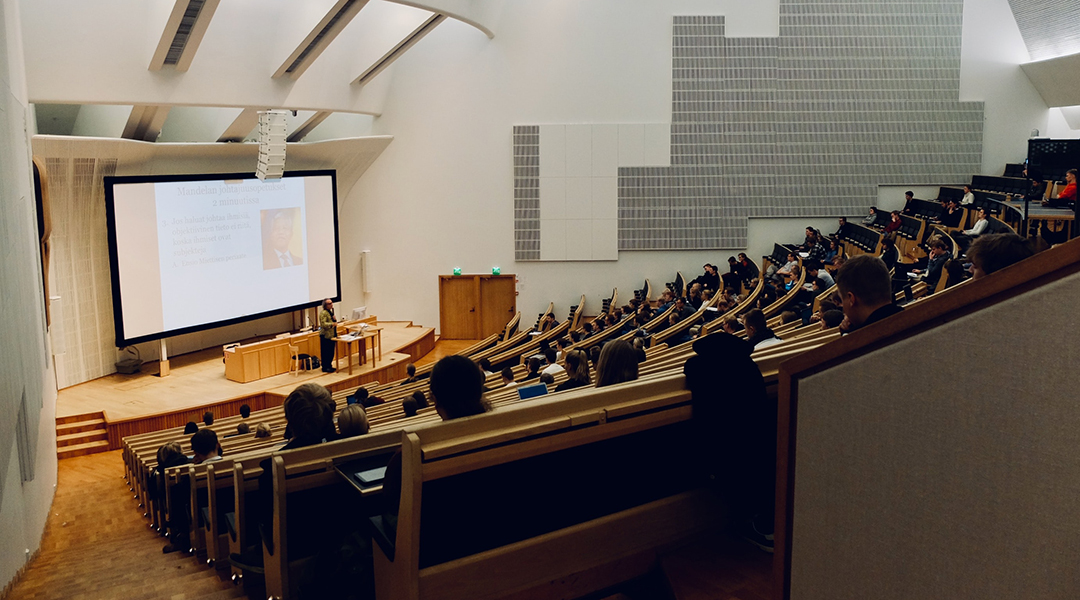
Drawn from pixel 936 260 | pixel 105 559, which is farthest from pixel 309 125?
pixel 936 260

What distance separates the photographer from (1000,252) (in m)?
2.28

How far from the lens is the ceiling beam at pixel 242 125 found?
11.3 m

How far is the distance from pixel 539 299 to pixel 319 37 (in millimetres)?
6328

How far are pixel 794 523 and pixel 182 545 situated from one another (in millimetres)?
4469

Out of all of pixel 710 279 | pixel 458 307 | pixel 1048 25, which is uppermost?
pixel 1048 25

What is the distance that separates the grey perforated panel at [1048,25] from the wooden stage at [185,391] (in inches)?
454

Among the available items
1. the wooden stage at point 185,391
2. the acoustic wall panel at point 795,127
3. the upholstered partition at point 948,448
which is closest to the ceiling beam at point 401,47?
the acoustic wall panel at point 795,127

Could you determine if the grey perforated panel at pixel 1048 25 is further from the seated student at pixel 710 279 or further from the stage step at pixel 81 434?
the stage step at pixel 81 434

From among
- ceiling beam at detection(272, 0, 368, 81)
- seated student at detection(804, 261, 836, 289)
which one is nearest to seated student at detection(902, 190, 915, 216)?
seated student at detection(804, 261, 836, 289)

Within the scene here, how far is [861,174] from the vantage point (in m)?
14.3

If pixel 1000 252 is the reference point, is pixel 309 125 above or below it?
above

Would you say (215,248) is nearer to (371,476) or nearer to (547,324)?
(547,324)

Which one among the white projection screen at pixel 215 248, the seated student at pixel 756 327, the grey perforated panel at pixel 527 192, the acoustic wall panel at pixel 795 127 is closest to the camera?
the seated student at pixel 756 327

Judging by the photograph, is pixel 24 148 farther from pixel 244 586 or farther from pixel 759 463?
pixel 759 463
